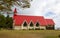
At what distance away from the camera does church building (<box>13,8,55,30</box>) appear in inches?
3369

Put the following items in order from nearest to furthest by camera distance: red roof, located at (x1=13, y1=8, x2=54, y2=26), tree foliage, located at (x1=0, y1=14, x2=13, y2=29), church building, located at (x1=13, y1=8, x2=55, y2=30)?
tree foliage, located at (x1=0, y1=14, x2=13, y2=29) → church building, located at (x1=13, y1=8, x2=55, y2=30) → red roof, located at (x1=13, y1=8, x2=54, y2=26)

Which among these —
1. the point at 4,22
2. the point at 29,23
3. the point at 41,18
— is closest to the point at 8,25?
the point at 4,22

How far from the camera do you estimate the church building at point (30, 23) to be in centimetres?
8556

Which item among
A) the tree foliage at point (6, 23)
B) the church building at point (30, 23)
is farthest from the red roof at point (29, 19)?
the tree foliage at point (6, 23)

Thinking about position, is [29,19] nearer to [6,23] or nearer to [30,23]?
[30,23]

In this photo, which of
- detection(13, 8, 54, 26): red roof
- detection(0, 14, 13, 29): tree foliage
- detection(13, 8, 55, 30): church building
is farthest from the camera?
detection(13, 8, 54, 26): red roof

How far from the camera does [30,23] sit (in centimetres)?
8762

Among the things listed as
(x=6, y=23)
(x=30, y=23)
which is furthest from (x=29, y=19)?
(x=6, y=23)

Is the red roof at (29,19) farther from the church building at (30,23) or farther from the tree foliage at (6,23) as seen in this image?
the tree foliage at (6,23)

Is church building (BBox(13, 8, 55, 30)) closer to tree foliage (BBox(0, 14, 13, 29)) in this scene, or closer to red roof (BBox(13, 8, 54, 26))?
red roof (BBox(13, 8, 54, 26))

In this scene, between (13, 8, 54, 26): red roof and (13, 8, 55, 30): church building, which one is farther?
(13, 8, 54, 26): red roof

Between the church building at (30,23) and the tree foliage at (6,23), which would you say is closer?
the tree foliage at (6,23)

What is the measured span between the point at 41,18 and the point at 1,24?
59.8 ft

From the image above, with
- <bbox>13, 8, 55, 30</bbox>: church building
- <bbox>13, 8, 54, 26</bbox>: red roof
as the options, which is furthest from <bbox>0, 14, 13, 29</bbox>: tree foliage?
<bbox>13, 8, 54, 26</bbox>: red roof
